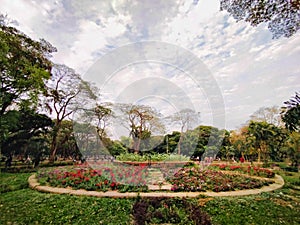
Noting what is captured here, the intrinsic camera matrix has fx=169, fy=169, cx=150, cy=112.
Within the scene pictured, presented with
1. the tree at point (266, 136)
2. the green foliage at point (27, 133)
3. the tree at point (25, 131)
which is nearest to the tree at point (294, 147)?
the tree at point (266, 136)

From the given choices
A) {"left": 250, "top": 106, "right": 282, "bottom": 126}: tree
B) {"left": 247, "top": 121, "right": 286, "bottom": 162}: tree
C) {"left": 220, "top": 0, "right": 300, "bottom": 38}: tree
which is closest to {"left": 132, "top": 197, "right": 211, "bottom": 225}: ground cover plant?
{"left": 220, "top": 0, "right": 300, "bottom": 38}: tree

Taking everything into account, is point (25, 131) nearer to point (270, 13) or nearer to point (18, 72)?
point (18, 72)

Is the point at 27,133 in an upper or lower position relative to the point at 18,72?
lower

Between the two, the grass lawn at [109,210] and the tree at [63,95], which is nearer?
the grass lawn at [109,210]

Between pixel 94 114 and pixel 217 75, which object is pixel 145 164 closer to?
pixel 217 75

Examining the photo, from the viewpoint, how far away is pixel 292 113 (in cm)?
439

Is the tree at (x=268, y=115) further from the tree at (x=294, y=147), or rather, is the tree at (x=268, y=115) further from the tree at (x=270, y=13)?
the tree at (x=270, y=13)

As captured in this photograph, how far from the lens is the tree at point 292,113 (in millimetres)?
4297

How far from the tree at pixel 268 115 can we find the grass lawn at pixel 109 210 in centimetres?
2267

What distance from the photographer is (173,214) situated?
142 inches

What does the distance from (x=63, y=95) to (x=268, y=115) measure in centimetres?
2711

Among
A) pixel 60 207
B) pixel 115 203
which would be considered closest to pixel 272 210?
pixel 115 203

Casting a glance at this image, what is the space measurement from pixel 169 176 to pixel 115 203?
3.58 meters

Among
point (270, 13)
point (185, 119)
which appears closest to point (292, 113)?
point (270, 13)
